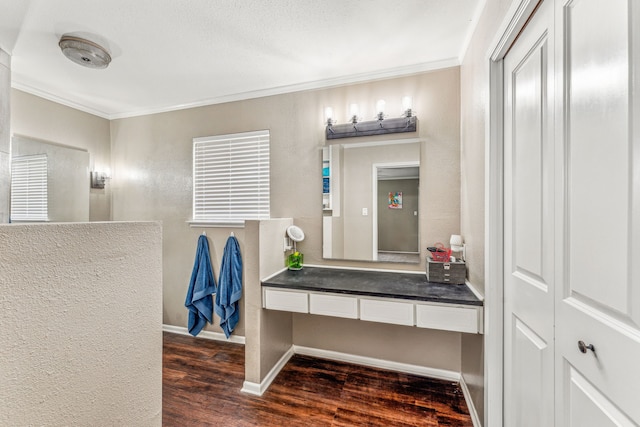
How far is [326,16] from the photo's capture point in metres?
1.62

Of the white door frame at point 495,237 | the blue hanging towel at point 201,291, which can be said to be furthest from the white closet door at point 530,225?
the blue hanging towel at point 201,291

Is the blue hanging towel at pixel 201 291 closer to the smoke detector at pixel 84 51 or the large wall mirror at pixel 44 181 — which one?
the large wall mirror at pixel 44 181

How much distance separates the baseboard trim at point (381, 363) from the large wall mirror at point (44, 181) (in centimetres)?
285

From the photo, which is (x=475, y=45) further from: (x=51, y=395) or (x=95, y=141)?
(x=95, y=141)

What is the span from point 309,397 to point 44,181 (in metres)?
3.27

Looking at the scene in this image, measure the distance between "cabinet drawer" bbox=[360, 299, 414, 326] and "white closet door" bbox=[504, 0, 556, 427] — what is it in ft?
1.72

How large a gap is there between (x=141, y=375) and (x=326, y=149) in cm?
201

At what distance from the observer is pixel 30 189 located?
2539 mm

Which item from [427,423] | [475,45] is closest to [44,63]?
[475,45]

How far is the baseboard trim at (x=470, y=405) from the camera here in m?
1.56

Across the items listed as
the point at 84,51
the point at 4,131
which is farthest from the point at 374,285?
the point at 84,51

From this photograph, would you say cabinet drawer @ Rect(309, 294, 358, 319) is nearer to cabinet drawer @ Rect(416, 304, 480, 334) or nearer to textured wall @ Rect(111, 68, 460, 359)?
cabinet drawer @ Rect(416, 304, 480, 334)

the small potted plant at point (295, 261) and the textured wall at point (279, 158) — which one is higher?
the textured wall at point (279, 158)

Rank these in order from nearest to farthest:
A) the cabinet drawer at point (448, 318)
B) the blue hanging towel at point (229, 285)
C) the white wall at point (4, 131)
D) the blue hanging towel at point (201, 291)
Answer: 1. the white wall at point (4, 131)
2. the cabinet drawer at point (448, 318)
3. the blue hanging towel at point (229, 285)
4. the blue hanging towel at point (201, 291)
